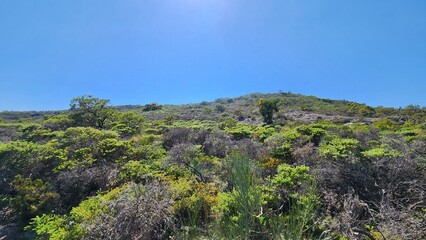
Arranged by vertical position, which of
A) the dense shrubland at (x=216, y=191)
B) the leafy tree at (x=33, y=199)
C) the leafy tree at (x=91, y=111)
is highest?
the leafy tree at (x=91, y=111)

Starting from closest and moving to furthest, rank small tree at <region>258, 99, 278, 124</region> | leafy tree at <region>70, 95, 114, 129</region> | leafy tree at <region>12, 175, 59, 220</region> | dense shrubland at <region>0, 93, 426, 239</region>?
dense shrubland at <region>0, 93, 426, 239</region> < leafy tree at <region>12, 175, 59, 220</region> < leafy tree at <region>70, 95, 114, 129</region> < small tree at <region>258, 99, 278, 124</region>

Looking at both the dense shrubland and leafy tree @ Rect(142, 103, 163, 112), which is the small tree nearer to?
the dense shrubland

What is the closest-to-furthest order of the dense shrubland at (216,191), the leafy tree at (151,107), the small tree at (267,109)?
the dense shrubland at (216,191) → the small tree at (267,109) → the leafy tree at (151,107)

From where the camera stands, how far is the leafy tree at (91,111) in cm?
1975

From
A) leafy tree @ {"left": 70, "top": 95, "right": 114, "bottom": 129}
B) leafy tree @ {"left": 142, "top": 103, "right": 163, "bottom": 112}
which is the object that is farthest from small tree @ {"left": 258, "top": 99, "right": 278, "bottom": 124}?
leafy tree @ {"left": 142, "top": 103, "right": 163, "bottom": 112}

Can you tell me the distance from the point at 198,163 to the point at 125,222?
3.52m

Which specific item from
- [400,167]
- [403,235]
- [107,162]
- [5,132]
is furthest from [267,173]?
[5,132]

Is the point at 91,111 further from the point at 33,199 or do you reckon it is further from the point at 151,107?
the point at 151,107

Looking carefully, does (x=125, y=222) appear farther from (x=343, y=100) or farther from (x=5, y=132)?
(x=343, y=100)

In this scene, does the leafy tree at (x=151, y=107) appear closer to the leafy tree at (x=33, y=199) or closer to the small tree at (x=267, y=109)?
the small tree at (x=267, y=109)

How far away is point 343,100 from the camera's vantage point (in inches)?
2549

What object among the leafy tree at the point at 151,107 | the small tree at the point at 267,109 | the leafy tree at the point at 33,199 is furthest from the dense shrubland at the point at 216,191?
the leafy tree at the point at 151,107

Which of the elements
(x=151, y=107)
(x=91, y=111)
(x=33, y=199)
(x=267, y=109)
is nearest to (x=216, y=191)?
(x=33, y=199)

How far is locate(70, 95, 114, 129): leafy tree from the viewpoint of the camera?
64.8ft
